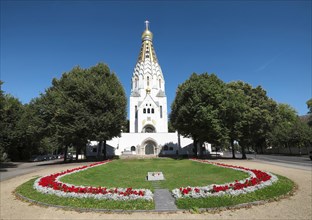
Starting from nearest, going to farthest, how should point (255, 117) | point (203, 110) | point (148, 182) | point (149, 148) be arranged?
point (148, 182) → point (203, 110) → point (255, 117) → point (149, 148)

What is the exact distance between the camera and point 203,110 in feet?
101

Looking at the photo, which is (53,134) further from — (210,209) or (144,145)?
(210,209)

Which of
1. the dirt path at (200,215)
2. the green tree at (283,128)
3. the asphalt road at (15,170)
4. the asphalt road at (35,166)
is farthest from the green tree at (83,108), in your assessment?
the green tree at (283,128)

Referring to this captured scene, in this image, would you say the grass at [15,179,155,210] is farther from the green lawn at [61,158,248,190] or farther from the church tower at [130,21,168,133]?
the church tower at [130,21,168,133]

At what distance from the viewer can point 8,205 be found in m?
9.42

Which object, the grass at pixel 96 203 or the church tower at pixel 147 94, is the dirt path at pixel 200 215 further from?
the church tower at pixel 147 94

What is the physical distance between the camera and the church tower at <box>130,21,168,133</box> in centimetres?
5916

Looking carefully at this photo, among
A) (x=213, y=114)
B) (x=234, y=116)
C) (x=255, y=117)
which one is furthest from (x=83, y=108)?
(x=255, y=117)

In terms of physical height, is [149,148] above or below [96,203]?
above

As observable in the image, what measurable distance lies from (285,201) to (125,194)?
672 centimetres

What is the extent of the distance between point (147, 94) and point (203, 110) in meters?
32.5

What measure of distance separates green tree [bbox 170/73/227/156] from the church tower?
23616mm

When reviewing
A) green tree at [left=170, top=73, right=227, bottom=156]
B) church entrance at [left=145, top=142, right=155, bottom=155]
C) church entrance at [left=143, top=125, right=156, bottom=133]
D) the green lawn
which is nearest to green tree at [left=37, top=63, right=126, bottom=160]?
green tree at [left=170, top=73, right=227, bottom=156]

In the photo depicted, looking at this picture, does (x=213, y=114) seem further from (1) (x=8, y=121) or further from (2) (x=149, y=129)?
(2) (x=149, y=129)
